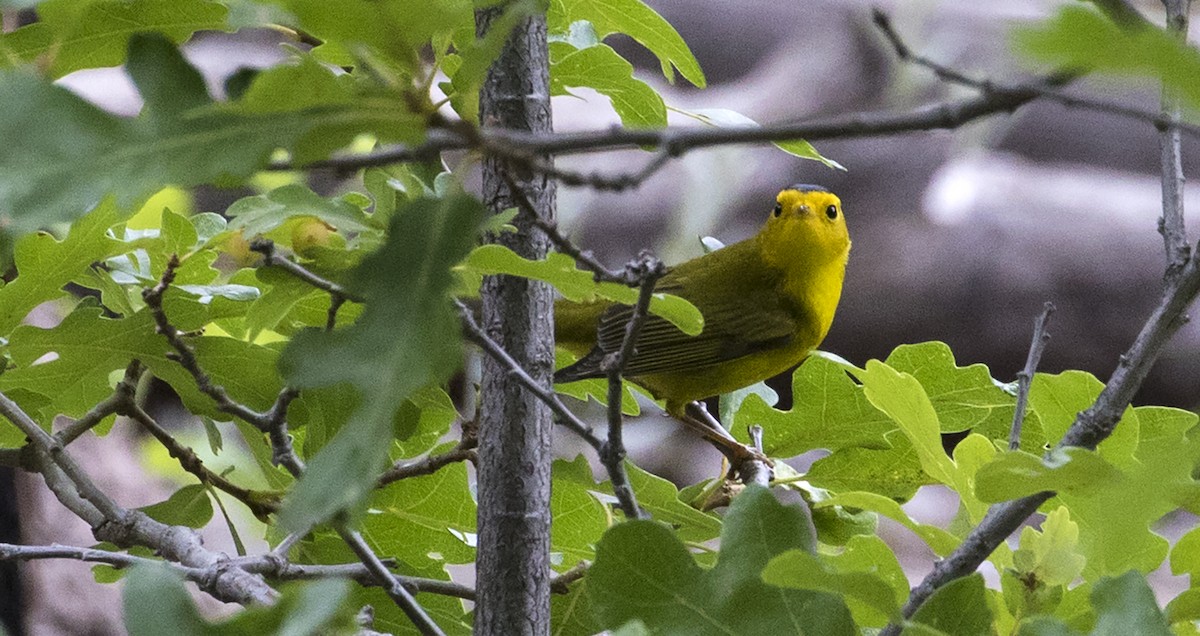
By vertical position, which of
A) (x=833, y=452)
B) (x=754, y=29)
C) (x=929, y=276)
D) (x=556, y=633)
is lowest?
(x=556, y=633)

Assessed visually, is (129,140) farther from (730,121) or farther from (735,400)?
(735,400)

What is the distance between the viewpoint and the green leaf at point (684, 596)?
653mm

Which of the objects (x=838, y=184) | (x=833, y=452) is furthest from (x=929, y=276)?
(x=833, y=452)

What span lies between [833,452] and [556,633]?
12.2 inches

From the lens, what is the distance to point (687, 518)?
926 mm

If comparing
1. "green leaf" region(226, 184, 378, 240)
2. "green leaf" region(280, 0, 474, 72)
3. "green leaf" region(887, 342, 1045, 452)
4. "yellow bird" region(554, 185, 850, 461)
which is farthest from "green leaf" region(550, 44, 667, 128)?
"yellow bird" region(554, 185, 850, 461)

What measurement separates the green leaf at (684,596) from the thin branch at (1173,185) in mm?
310

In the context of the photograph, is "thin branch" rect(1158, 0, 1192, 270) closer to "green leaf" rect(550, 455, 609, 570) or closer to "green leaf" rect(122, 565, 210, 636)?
"green leaf" rect(550, 455, 609, 570)

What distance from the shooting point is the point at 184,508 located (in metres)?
1.05

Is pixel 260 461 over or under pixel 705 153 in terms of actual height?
under

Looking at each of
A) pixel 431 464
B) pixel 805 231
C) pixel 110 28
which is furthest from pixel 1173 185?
pixel 805 231

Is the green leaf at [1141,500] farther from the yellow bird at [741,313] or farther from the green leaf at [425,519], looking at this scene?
the yellow bird at [741,313]

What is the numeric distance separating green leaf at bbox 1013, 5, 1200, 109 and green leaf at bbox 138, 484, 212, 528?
0.88 metres

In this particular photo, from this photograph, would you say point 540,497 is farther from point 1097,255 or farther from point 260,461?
point 1097,255
